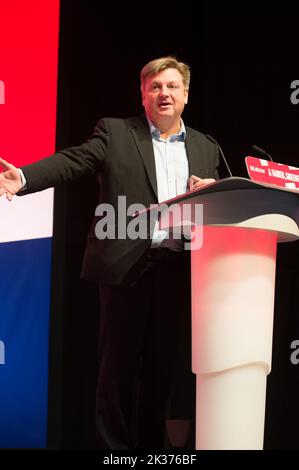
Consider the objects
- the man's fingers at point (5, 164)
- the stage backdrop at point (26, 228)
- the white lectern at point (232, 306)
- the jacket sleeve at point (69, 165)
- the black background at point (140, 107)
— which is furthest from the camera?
the black background at point (140, 107)

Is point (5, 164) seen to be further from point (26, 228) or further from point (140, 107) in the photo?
point (140, 107)

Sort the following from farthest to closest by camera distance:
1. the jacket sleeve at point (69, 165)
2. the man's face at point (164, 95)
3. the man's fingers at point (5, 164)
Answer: the man's face at point (164, 95)
the jacket sleeve at point (69, 165)
the man's fingers at point (5, 164)

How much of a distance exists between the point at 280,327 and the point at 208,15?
167 centimetres

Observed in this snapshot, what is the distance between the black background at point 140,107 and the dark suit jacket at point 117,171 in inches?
28.2

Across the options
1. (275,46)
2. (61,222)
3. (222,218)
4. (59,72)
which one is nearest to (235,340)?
(222,218)

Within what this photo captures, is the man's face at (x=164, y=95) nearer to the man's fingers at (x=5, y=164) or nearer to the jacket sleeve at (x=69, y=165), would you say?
the jacket sleeve at (x=69, y=165)

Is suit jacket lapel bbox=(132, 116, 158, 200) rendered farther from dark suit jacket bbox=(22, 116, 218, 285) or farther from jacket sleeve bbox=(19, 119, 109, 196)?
jacket sleeve bbox=(19, 119, 109, 196)

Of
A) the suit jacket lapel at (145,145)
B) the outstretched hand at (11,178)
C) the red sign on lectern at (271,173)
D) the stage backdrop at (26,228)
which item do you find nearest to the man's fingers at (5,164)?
the outstretched hand at (11,178)

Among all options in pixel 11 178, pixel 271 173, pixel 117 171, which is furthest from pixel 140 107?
pixel 271 173

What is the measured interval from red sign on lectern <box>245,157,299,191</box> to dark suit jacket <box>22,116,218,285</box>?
49 centimetres

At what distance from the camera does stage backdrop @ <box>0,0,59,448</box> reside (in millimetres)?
2881

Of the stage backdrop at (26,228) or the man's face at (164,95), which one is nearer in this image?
the man's face at (164,95)

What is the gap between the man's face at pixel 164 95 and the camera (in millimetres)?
2291

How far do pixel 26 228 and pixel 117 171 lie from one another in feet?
2.69
